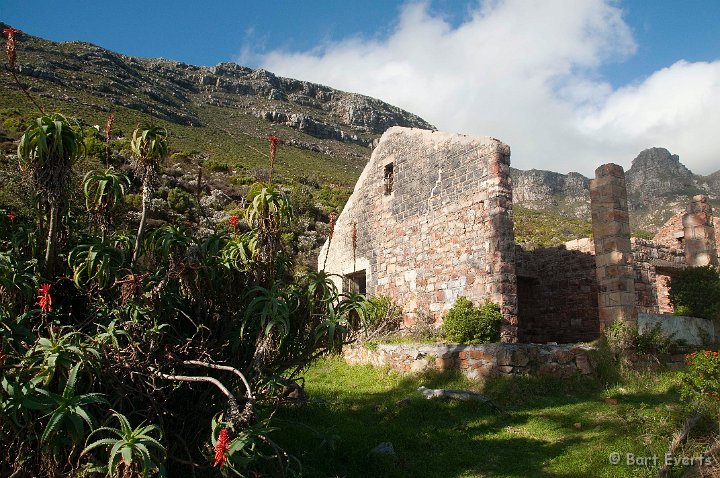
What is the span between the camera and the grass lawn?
623cm

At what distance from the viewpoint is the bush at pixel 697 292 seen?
12.4 meters

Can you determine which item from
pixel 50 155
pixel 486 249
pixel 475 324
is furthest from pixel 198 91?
pixel 50 155

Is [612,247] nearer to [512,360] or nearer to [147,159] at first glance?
[512,360]

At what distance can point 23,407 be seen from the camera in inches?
150

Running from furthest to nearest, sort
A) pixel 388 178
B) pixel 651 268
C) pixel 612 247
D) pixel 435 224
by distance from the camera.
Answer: pixel 388 178 → pixel 651 268 → pixel 435 224 → pixel 612 247

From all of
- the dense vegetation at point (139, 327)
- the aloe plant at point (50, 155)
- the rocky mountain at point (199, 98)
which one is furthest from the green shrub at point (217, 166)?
the aloe plant at point (50, 155)

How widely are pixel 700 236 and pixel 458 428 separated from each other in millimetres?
10237

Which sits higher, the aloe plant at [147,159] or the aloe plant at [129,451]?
the aloe plant at [147,159]

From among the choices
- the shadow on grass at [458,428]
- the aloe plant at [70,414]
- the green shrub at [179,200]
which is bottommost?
the shadow on grass at [458,428]

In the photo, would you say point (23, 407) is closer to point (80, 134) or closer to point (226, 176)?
point (80, 134)

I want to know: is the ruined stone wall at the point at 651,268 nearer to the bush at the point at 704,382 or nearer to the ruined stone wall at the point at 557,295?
the ruined stone wall at the point at 557,295

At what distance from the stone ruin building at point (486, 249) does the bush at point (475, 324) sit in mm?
216

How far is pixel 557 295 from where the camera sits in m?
→ 14.9

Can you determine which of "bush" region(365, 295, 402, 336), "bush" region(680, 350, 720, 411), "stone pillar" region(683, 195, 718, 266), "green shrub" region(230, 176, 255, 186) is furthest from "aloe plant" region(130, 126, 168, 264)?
"green shrub" region(230, 176, 255, 186)
